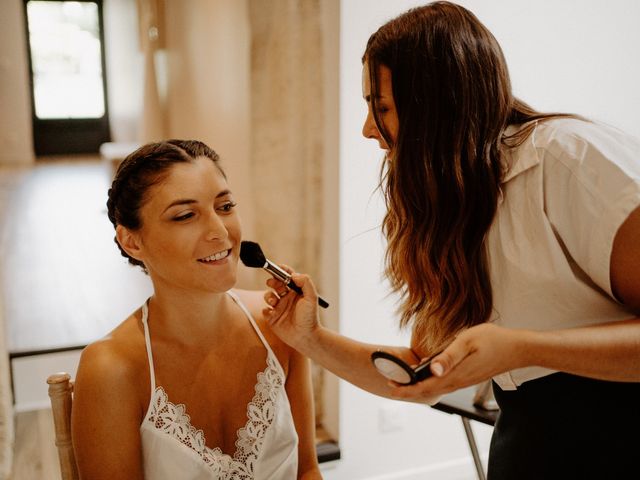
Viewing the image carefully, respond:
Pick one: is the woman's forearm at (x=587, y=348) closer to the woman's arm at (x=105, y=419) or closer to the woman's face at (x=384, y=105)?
the woman's face at (x=384, y=105)

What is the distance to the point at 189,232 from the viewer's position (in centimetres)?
124

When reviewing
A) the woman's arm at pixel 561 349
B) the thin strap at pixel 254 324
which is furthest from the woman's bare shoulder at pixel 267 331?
the woman's arm at pixel 561 349

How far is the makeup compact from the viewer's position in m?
0.88

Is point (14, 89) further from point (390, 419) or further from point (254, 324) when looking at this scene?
point (254, 324)

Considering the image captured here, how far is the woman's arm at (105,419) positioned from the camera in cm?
118

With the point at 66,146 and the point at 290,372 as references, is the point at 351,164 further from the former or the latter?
the point at 66,146

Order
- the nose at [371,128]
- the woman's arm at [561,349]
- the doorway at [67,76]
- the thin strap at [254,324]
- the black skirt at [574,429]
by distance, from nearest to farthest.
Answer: the woman's arm at [561,349], the black skirt at [574,429], the nose at [371,128], the thin strap at [254,324], the doorway at [67,76]

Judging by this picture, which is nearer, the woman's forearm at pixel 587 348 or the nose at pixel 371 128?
the woman's forearm at pixel 587 348

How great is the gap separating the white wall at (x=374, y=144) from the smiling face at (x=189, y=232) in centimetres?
92

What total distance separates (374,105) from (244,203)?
4.69ft

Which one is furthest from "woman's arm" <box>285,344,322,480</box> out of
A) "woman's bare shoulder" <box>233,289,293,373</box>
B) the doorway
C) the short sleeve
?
the doorway

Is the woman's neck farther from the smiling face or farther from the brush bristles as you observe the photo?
the brush bristles

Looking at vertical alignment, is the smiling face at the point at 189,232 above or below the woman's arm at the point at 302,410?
above

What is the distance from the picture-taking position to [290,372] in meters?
1.42
